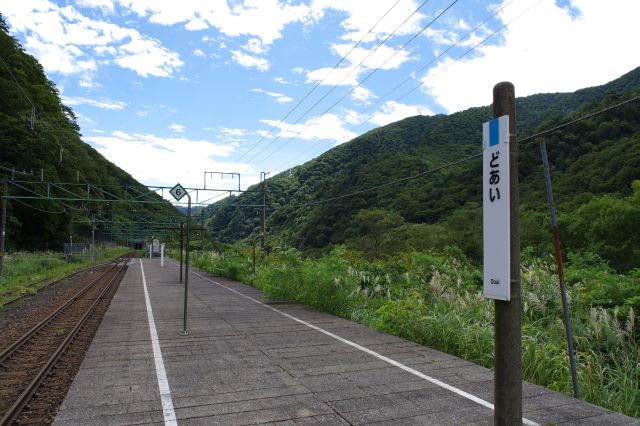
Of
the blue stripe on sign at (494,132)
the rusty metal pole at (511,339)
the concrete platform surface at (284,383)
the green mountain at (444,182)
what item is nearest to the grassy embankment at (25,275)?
the green mountain at (444,182)

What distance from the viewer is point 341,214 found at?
6350 cm

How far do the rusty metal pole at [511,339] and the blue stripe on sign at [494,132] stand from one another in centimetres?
8

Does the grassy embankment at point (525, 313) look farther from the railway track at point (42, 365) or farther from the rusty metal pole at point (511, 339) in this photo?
the railway track at point (42, 365)

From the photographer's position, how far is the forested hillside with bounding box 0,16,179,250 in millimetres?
43094

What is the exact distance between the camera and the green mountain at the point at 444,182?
111 feet

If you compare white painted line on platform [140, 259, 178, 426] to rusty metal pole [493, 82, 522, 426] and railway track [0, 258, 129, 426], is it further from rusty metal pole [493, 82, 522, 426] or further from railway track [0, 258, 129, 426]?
rusty metal pole [493, 82, 522, 426]

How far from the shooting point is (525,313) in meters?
8.62

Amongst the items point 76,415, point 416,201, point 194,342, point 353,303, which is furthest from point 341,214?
point 76,415

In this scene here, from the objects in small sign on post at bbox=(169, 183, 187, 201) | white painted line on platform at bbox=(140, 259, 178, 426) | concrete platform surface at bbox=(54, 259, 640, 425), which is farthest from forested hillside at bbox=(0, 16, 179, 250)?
concrete platform surface at bbox=(54, 259, 640, 425)

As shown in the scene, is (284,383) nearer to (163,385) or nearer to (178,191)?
(163,385)

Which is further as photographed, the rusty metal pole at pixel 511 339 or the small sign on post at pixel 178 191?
the small sign on post at pixel 178 191

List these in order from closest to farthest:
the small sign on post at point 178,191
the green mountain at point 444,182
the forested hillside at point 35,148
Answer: the small sign on post at point 178,191, the green mountain at point 444,182, the forested hillside at point 35,148

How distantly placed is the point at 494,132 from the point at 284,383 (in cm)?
415

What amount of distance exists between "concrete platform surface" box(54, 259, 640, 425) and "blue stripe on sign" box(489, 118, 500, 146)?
2843mm
